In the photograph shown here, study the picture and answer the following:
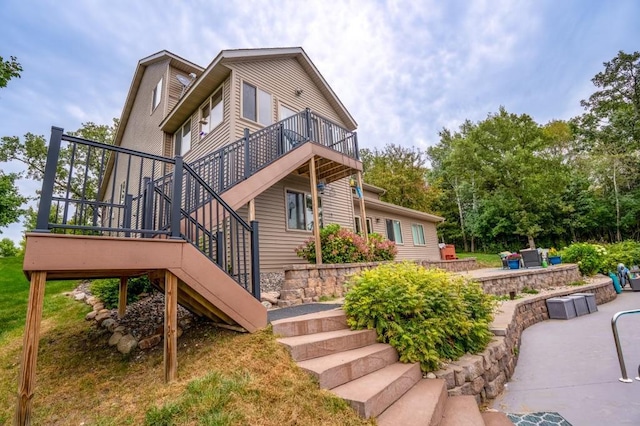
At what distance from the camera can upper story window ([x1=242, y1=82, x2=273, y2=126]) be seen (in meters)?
8.67

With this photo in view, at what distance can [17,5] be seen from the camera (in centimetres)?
768

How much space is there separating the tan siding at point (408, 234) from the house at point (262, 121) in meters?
0.35

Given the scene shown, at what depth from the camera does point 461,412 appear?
2773 mm

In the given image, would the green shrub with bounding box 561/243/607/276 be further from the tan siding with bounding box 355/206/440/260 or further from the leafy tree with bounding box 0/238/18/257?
the leafy tree with bounding box 0/238/18/257

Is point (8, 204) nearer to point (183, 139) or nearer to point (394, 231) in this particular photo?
point (183, 139)

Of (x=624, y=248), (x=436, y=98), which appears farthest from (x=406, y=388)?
(x=436, y=98)

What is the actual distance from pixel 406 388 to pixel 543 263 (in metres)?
11.4

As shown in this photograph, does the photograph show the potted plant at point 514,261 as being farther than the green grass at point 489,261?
No

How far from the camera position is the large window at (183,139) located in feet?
33.5

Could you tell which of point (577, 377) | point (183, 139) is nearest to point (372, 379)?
point (577, 377)

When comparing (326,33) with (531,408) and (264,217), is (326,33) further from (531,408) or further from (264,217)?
(531,408)

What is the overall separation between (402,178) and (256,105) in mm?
15802

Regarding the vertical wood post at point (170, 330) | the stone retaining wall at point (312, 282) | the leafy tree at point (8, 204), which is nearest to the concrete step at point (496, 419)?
the stone retaining wall at point (312, 282)

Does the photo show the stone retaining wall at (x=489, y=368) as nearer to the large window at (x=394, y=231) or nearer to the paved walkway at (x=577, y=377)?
the paved walkway at (x=577, y=377)
